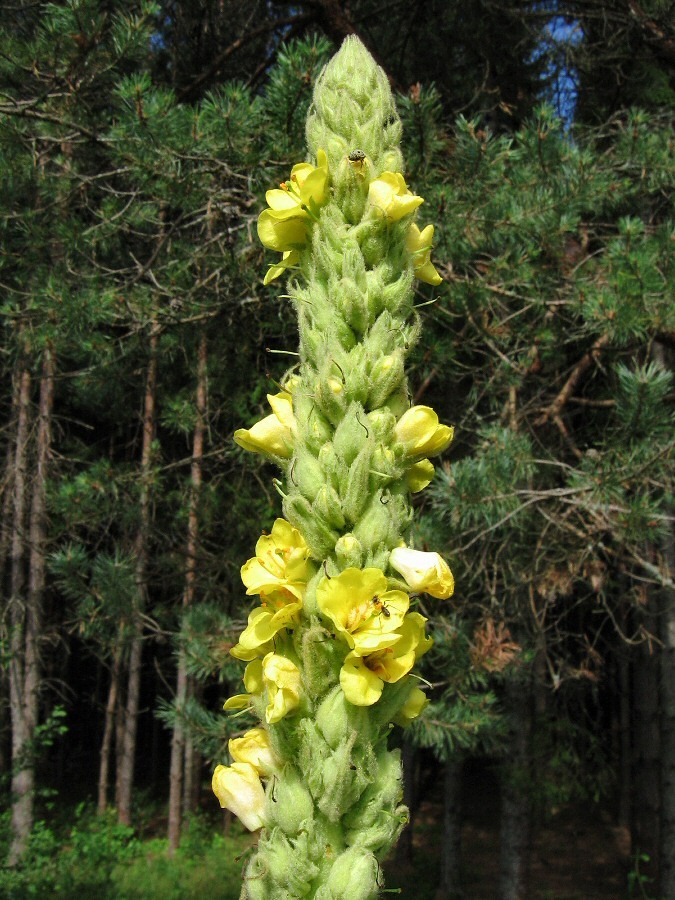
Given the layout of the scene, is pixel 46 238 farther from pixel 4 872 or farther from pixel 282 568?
pixel 4 872

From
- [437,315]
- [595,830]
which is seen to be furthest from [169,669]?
[437,315]

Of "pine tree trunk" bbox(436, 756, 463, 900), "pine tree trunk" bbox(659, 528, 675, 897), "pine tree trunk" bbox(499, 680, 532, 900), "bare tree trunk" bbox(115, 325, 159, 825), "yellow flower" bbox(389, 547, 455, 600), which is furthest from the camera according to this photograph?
"pine tree trunk" bbox(436, 756, 463, 900)

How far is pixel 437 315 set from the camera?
12.7 ft

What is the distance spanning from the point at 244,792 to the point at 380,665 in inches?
13.0

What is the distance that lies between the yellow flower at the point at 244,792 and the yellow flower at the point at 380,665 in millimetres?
282

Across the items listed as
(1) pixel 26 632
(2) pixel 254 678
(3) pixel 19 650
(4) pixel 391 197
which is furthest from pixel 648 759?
(4) pixel 391 197

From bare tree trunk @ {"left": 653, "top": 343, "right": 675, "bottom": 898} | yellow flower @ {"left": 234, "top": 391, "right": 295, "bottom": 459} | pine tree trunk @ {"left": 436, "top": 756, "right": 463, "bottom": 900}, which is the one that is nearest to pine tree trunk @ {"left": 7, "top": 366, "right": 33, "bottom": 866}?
pine tree trunk @ {"left": 436, "top": 756, "right": 463, "bottom": 900}

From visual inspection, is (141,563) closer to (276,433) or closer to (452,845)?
(276,433)

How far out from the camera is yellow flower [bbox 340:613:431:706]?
110 cm

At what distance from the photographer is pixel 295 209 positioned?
54.4 inches

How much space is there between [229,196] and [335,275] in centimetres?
250

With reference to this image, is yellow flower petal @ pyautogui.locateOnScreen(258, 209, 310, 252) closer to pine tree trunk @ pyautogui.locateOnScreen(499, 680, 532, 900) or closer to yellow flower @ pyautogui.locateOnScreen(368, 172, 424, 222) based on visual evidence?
yellow flower @ pyautogui.locateOnScreen(368, 172, 424, 222)

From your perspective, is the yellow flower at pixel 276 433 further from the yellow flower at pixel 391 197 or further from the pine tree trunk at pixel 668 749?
the pine tree trunk at pixel 668 749

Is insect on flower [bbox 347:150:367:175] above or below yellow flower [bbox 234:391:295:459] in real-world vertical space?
above
